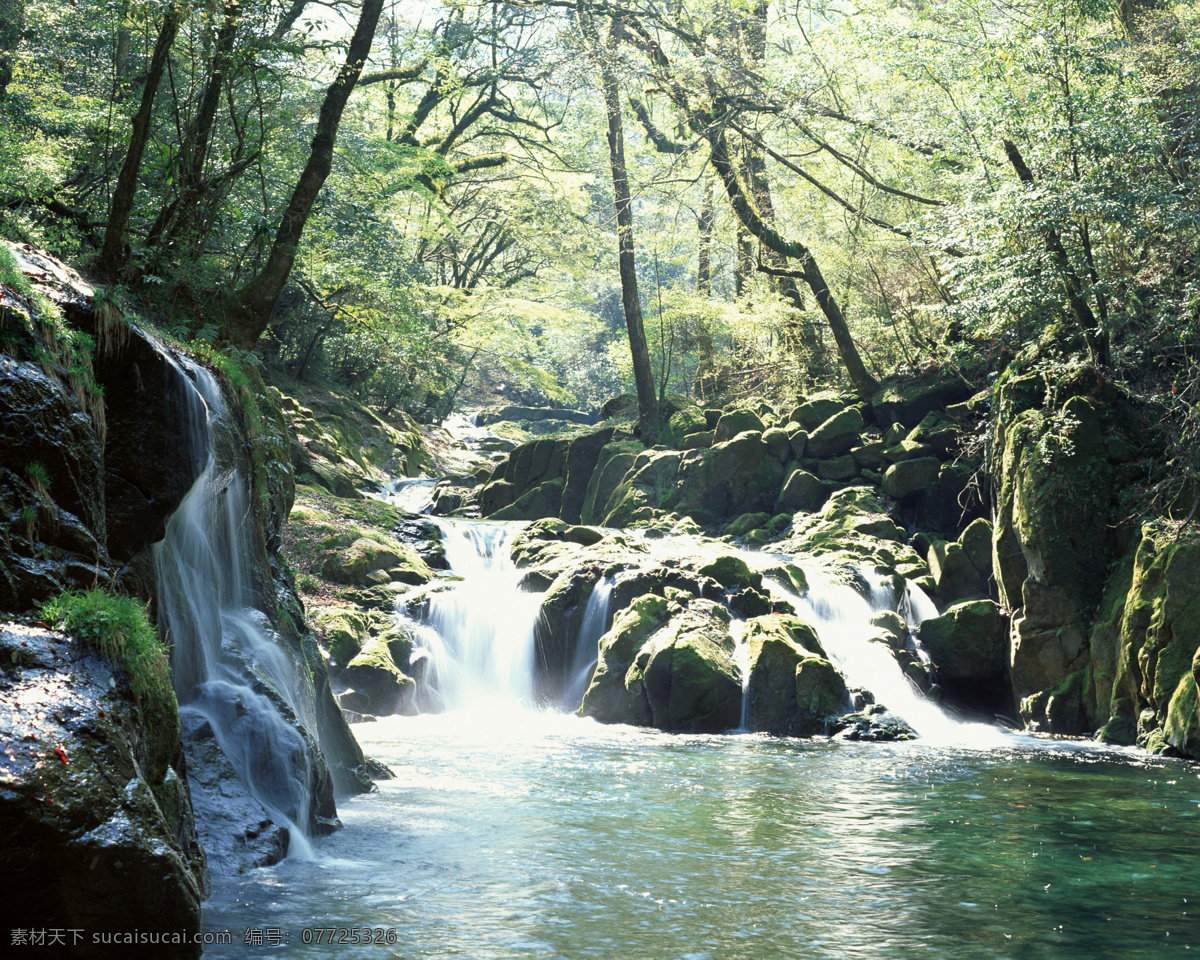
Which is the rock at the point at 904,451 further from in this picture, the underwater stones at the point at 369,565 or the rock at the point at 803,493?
the underwater stones at the point at 369,565

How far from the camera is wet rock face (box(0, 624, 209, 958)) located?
3.27 metres

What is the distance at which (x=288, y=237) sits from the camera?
954cm

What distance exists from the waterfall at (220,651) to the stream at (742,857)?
0.53 metres

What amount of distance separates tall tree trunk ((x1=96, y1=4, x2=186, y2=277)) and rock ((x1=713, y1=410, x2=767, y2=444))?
14.6 metres

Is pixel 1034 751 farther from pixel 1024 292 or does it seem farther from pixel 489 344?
pixel 489 344

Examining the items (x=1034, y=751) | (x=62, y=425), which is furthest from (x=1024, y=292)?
(x=62, y=425)

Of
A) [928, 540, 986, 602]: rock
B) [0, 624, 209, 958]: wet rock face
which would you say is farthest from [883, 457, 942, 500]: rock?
[0, 624, 209, 958]: wet rock face

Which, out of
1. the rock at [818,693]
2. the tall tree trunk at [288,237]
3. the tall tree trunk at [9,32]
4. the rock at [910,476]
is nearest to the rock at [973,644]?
the rock at [818,693]

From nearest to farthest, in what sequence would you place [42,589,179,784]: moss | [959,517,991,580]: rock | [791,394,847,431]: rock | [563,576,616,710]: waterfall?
[42,589,179,784]: moss < [563,576,616,710]: waterfall < [959,517,991,580]: rock < [791,394,847,431]: rock

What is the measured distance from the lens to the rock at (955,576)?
14.4 m

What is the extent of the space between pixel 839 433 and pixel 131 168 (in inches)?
565

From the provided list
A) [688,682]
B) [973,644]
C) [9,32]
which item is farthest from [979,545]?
[9,32]

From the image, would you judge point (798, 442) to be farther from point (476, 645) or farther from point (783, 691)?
point (476, 645)

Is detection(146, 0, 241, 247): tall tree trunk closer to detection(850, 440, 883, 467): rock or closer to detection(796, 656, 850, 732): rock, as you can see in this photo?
detection(796, 656, 850, 732): rock
